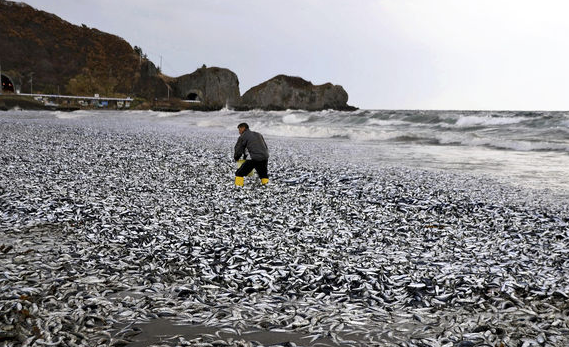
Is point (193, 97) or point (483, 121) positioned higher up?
point (193, 97)

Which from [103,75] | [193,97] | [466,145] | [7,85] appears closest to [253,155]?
[466,145]

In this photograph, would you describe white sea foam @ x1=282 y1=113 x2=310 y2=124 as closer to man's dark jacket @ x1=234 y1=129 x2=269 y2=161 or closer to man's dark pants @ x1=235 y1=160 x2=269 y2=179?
man's dark jacket @ x1=234 y1=129 x2=269 y2=161

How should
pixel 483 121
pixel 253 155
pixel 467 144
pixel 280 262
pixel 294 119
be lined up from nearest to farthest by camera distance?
pixel 280 262, pixel 253 155, pixel 467 144, pixel 483 121, pixel 294 119

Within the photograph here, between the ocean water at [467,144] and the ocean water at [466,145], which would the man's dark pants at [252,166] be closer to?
the ocean water at [466,145]

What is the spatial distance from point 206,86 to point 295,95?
3627cm

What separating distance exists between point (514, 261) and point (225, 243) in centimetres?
550

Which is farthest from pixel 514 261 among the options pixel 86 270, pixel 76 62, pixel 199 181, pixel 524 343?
pixel 76 62

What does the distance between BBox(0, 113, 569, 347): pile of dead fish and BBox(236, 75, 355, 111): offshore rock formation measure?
15224 cm

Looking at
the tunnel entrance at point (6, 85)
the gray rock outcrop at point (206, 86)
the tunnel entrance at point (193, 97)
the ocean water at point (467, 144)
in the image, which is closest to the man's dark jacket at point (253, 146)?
the ocean water at point (467, 144)

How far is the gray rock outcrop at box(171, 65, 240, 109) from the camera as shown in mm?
169125

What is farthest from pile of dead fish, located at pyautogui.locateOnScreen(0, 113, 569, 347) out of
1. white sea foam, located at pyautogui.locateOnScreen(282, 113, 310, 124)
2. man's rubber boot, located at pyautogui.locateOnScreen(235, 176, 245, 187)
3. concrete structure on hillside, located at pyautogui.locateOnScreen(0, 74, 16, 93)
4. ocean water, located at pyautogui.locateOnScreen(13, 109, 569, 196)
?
concrete structure on hillside, located at pyautogui.locateOnScreen(0, 74, 16, 93)

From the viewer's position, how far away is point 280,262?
7.63 meters

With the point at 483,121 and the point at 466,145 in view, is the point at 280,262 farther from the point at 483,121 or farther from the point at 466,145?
the point at 483,121

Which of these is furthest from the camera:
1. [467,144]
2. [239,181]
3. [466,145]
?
[467,144]
